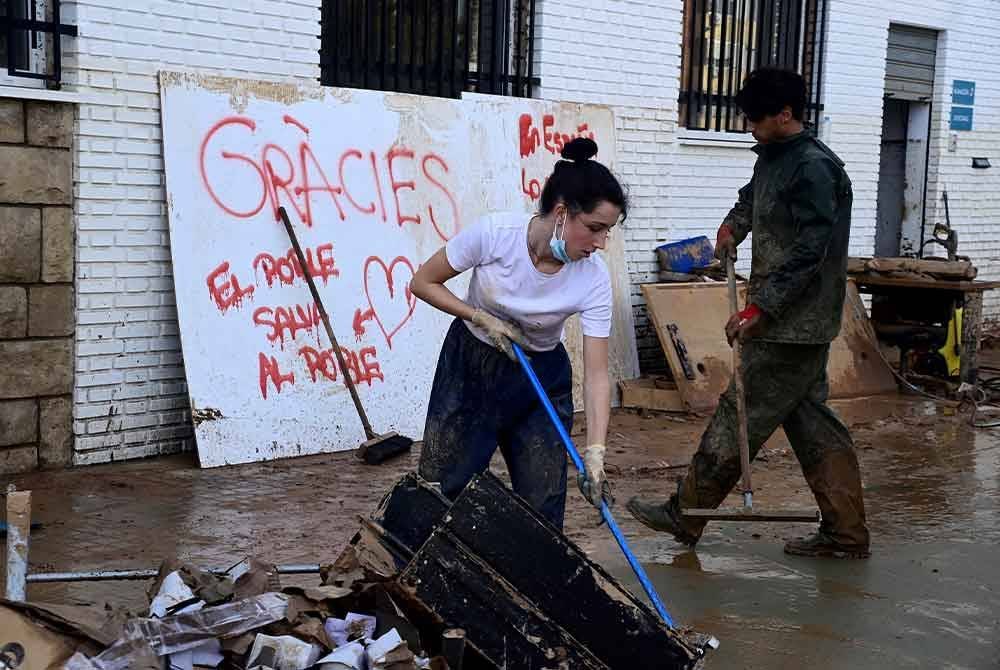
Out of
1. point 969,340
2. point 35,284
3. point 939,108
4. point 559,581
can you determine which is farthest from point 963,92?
point 559,581

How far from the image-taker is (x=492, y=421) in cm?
428

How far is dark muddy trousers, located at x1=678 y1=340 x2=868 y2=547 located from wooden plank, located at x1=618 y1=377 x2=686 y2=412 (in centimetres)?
321

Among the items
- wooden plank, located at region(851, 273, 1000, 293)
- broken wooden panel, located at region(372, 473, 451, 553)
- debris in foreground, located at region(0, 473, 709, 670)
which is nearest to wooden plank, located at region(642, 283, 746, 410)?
wooden plank, located at region(851, 273, 1000, 293)

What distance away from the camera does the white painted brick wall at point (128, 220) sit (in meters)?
6.64

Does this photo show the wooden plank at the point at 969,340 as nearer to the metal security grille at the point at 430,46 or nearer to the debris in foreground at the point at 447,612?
the metal security grille at the point at 430,46

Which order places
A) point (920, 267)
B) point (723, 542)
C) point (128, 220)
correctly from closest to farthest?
1. point (723, 542)
2. point (128, 220)
3. point (920, 267)

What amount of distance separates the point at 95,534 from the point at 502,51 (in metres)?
4.78

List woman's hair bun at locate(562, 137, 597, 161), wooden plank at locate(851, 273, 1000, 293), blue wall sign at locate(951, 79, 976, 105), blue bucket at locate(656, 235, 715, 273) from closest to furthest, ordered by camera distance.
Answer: woman's hair bun at locate(562, 137, 597, 161)
blue bucket at locate(656, 235, 715, 273)
wooden plank at locate(851, 273, 1000, 293)
blue wall sign at locate(951, 79, 976, 105)

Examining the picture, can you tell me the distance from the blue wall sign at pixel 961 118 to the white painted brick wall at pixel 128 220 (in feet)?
27.6

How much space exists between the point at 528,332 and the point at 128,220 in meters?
3.30

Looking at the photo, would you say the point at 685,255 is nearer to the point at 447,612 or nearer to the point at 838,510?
the point at 838,510

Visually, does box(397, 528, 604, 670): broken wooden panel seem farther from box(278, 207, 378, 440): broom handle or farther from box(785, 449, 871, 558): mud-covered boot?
box(278, 207, 378, 440): broom handle

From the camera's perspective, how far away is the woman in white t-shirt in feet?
13.4

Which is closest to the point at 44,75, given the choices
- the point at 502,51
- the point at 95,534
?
the point at 95,534
